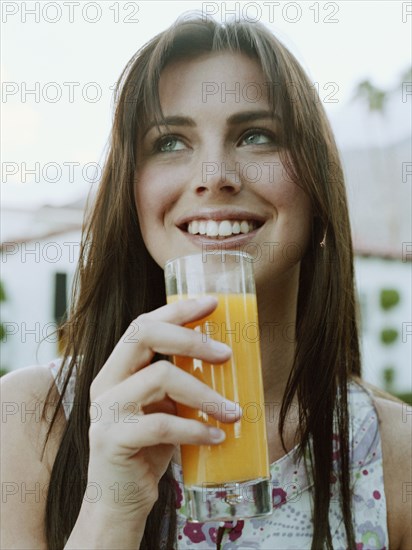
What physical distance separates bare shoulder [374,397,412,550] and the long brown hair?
0.15m

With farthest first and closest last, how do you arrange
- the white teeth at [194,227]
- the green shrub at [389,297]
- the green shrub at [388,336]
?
the green shrub at [388,336], the green shrub at [389,297], the white teeth at [194,227]

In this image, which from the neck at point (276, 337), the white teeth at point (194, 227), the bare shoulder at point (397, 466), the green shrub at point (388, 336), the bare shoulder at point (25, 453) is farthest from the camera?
the green shrub at point (388, 336)

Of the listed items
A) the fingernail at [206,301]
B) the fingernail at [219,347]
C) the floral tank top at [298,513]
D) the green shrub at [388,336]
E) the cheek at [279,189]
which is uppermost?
the green shrub at [388,336]

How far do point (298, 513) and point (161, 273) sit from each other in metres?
0.81

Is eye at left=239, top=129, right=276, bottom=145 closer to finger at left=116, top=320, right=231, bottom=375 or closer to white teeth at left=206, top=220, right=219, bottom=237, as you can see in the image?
white teeth at left=206, top=220, right=219, bottom=237

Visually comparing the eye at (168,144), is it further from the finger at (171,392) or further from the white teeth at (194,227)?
the finger at (171,392)

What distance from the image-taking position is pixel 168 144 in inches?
75.5

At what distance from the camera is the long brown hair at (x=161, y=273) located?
6.16 ft

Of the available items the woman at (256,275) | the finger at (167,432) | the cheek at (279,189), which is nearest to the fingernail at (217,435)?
the finger at (167,432)

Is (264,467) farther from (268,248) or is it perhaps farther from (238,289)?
(268,248)

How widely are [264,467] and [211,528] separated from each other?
64cm

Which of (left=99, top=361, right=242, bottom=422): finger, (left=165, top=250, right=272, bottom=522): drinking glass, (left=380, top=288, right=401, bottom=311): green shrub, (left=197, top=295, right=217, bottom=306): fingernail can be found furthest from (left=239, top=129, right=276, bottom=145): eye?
(left=380, top=288, right=401, bottom=311): green shrub

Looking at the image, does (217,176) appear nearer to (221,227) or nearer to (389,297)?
(221,227)

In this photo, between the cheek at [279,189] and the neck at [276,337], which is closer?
the cheek at [279,189]
